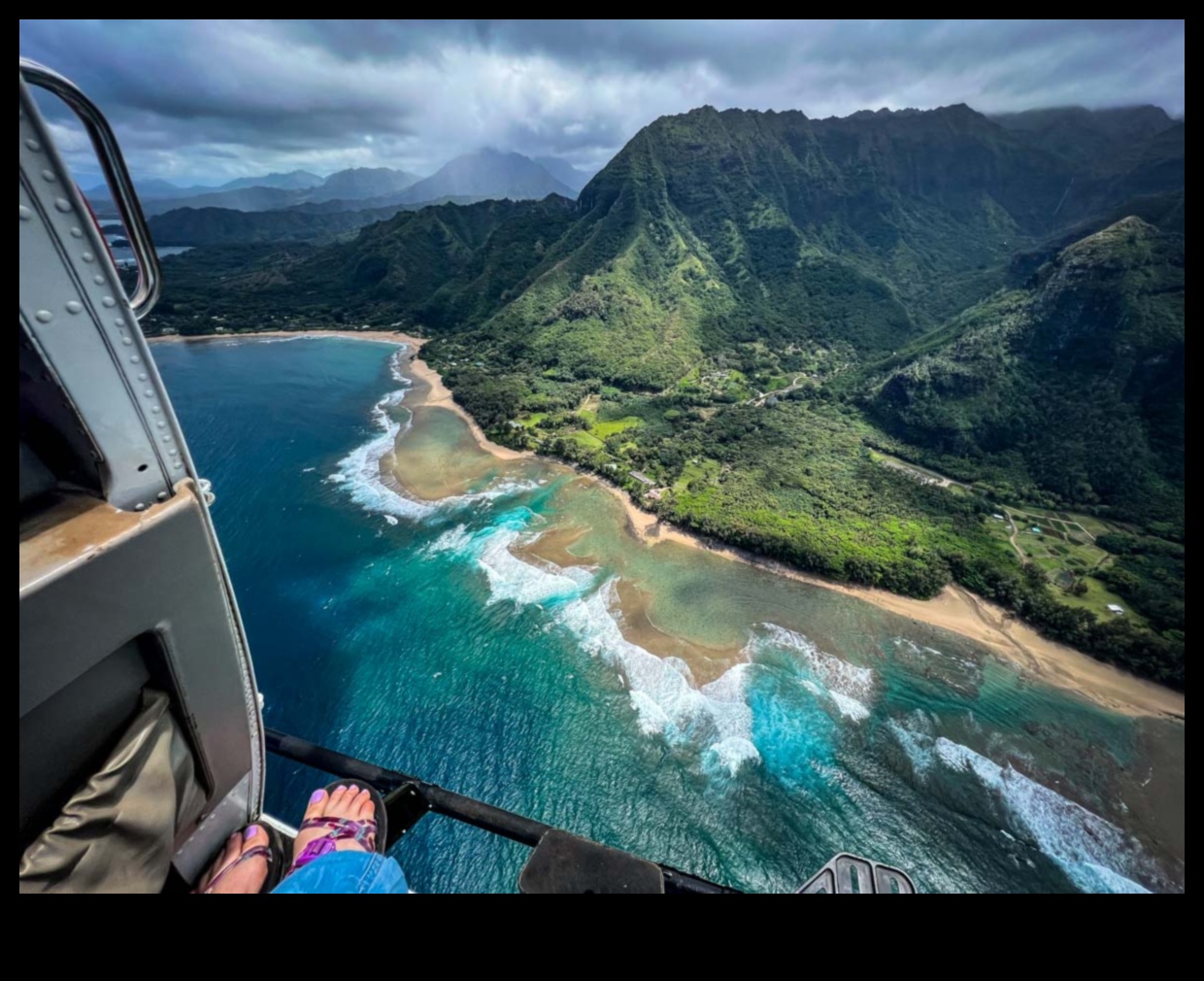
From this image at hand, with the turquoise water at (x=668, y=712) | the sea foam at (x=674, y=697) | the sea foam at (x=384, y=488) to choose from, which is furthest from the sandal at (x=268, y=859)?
the sea foam at (x=384, y=488)

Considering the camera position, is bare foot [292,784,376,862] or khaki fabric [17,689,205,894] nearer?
khaki fabric [17,689,205,894]

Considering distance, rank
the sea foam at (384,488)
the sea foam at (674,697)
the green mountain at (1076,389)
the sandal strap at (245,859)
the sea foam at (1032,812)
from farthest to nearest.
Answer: the green mountain at (1076,389), the sea foam at (384,488), the sea foam at (674,697), the sea foam at (1032,812), the sandal strap at (245,859)

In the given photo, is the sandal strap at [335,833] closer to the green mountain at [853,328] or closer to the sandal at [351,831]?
the sandal at [351,831]

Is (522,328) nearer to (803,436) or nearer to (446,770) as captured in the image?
(803,436)

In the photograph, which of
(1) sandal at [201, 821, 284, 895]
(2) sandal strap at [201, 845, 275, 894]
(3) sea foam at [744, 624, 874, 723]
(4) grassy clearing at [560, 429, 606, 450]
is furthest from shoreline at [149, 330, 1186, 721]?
(2) sandal strap at [201, 845, 275, 894]

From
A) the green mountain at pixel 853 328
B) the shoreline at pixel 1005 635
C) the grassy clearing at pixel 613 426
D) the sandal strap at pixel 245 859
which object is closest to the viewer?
the sandal strap at pixel 245 859

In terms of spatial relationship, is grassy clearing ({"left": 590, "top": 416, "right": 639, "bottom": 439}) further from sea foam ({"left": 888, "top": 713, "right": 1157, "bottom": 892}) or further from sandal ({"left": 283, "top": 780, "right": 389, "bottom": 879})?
sandal ({"left": 283, "top": 780, "right": 389, "bottom": 879})
